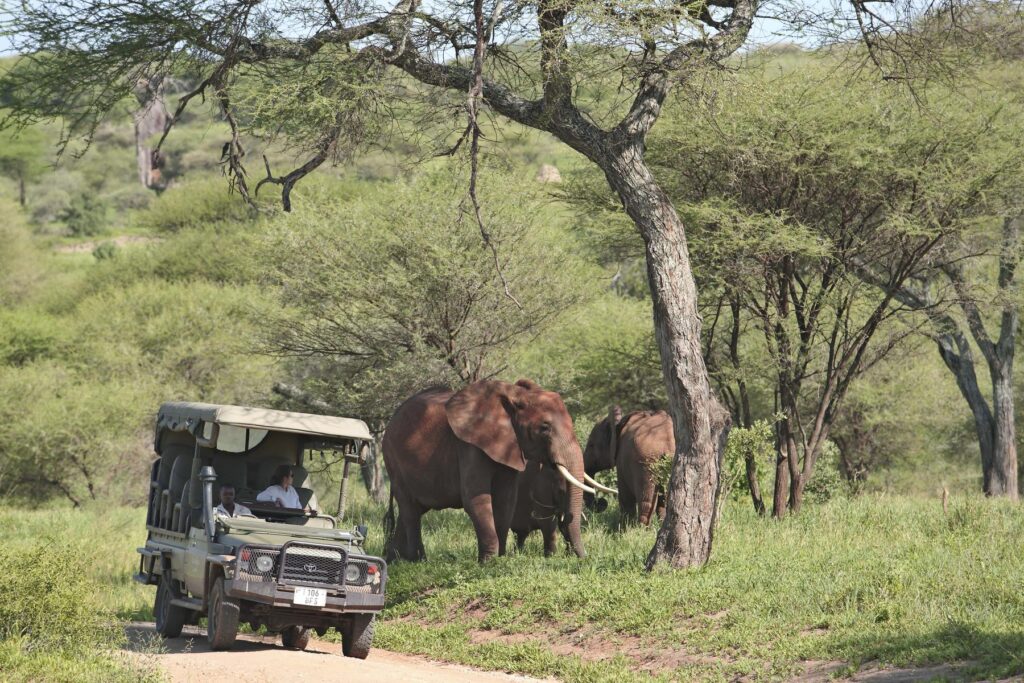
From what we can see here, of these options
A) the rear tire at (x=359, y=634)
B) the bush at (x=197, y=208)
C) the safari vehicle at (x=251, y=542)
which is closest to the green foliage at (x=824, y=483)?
the safari vehicle at (x=251, y=542)

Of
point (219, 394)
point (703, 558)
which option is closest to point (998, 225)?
point (703, 558)

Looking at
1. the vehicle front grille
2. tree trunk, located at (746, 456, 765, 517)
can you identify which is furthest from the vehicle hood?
tree trunk, located at (746, 456, 765, 517)

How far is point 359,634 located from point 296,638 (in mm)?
1291

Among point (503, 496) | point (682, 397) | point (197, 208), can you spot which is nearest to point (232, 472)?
point (503, 496)

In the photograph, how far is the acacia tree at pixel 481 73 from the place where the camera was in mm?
13531

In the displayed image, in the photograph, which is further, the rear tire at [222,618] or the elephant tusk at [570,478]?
the elephant tusk at [570,478]

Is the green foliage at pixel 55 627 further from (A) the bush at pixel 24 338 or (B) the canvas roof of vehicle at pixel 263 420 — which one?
(A) the bush at pixel 24 338

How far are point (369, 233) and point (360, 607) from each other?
15.2 meters

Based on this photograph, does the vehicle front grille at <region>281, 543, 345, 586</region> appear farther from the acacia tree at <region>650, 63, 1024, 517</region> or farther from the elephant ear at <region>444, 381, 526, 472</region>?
the acacia tree at <region>650, 63, 1024, 517</region>

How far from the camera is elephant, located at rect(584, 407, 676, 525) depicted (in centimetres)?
1844

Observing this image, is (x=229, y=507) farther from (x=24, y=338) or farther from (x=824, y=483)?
(x=24, y=338)

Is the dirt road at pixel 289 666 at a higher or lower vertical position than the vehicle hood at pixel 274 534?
lower

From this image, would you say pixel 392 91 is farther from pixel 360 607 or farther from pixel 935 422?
pixel 935 422

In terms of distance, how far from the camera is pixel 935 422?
112 ft
